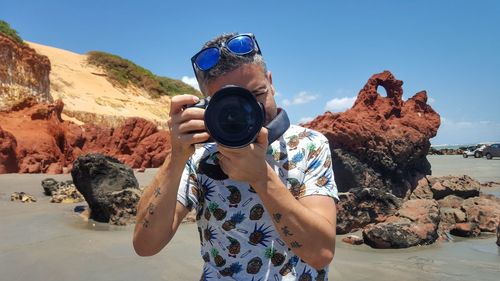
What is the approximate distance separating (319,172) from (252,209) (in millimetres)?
282

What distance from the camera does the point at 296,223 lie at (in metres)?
1.49

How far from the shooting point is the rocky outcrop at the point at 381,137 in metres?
7.82

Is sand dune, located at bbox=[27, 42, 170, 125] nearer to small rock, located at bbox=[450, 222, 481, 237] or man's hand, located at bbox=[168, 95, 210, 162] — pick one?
small rock, located at bbox=[450, 222, 481, 237]

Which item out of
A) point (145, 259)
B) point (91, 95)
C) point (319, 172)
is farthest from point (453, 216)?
point (91, 95)

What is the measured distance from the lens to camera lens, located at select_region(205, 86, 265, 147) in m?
1.38

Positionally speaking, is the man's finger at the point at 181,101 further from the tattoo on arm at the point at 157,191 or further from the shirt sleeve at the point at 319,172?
the shirt sleeve at the point at 319,172

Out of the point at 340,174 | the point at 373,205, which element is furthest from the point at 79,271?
the point at 340,174

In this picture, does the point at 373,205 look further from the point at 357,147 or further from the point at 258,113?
the point at 258,113

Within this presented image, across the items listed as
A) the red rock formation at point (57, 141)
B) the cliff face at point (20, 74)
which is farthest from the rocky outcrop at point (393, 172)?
the cliff face at point (20, 74)

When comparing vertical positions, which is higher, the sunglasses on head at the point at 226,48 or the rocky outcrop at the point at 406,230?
the sunglasses on head at the point at 226,48

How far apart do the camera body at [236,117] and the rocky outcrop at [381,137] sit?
6545 millimetres

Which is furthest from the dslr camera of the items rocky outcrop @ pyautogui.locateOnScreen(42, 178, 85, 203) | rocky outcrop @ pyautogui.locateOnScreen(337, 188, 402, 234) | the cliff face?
the cliff face

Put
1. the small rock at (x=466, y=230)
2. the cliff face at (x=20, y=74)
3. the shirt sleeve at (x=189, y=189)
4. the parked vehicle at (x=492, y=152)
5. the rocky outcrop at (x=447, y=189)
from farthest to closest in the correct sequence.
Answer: the parked vehicle at (x=492, y=152) → the cliff face at (x=20, y=74) → the rocky outcrop at (x=447, y=189) → the small rock at (x=466, y=230) → the shirt sleeve at (x=189, y=189)

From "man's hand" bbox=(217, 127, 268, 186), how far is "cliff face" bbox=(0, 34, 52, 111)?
674 inches
